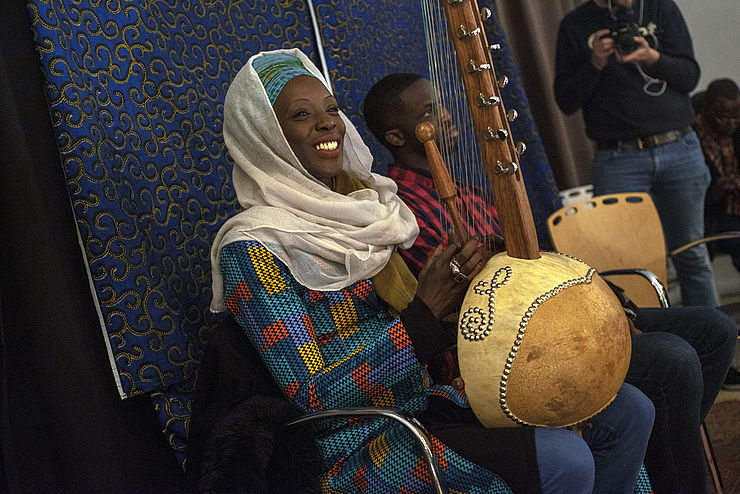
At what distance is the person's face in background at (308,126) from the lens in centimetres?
187

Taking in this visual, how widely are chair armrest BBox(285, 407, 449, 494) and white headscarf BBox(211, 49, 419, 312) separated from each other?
0.30m

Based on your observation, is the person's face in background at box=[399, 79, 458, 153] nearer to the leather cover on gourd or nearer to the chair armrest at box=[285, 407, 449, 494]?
the leather cover on gourd

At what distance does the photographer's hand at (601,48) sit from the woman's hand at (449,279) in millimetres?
1842

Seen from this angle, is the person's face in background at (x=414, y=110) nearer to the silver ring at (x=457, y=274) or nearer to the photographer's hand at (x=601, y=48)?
the silver ring at (x=457, y=274)

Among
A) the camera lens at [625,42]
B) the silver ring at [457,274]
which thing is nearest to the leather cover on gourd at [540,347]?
the silver ring at [457,274]

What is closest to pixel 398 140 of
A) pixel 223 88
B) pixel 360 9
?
pixel 223 88

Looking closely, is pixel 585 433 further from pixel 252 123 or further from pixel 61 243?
pixel 61 243

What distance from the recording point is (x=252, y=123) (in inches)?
73.8

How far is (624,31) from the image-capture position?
3123 millimetres

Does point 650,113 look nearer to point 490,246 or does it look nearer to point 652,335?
point 652,335

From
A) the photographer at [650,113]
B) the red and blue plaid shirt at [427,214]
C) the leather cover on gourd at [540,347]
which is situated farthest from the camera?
the photographer at [650,113]

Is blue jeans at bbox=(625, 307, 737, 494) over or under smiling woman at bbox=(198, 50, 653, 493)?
under

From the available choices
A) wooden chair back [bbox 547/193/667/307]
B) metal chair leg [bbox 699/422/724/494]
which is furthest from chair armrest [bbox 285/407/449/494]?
wooden chair back [bbox 547/193/667/307]

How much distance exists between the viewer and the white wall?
195 inches
